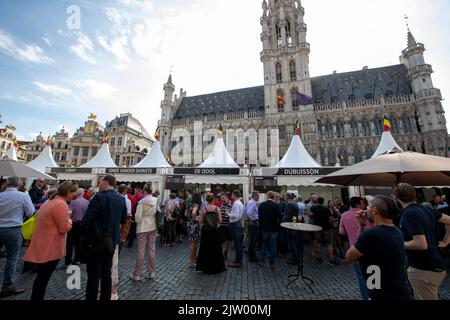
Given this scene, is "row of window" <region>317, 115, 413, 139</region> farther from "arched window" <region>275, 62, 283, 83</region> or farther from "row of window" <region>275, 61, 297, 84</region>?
"arched window" <region>275, 62, 283, 83</region>

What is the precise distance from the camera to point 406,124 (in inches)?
979

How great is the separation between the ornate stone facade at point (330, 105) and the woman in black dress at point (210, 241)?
23964mm

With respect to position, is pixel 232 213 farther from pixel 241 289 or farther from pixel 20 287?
pixel 20 287

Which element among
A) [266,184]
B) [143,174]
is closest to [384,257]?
[266,184]

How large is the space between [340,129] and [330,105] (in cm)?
402

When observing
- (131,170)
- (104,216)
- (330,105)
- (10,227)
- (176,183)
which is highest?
(330,105)

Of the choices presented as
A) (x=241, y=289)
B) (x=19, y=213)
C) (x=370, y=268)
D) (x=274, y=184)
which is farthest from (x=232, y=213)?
(x=274, y=184)

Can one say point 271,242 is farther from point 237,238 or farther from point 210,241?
point 210,241

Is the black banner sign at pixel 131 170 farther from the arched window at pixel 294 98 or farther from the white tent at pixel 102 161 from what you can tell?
the arched window at pixel 294 98

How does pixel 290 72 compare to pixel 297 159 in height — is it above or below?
above

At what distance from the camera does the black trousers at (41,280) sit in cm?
276

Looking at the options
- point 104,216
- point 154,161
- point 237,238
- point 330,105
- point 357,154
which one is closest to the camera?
point 104,216

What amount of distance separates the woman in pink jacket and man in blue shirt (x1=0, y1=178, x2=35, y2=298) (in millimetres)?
1353

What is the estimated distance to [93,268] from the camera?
2.88 m
